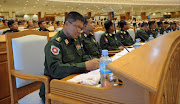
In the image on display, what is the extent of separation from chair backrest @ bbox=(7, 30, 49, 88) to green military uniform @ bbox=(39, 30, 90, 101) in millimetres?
187

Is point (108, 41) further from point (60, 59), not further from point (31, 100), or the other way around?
point (31, 100)

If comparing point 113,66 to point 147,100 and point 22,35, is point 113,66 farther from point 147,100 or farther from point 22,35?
point 22,35

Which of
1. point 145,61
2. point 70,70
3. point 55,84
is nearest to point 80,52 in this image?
point 70,70

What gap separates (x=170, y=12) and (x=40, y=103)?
37963mm

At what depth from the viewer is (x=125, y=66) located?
496 mm

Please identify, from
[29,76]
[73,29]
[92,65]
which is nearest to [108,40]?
[73,29]

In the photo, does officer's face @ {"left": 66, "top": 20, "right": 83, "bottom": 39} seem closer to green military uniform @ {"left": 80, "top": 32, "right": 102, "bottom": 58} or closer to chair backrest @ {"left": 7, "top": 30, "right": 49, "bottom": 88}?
chair backrest @ {"left": 7, "top": 30, "right": 49, "bottom": 88}

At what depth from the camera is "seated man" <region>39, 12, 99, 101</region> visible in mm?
1155

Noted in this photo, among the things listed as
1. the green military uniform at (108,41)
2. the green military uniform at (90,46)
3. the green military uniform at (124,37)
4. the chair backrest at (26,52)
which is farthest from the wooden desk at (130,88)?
the green military uniform at (124,37)

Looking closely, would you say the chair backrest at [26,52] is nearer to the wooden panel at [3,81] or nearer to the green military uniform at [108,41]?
the wooden panel at [3,81]

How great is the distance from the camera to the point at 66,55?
131cm

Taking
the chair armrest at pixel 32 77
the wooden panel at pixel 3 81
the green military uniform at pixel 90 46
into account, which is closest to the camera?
the chair armrest at pixel 32 77

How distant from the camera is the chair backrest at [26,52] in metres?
1.25

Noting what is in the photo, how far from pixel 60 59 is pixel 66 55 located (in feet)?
0.41
